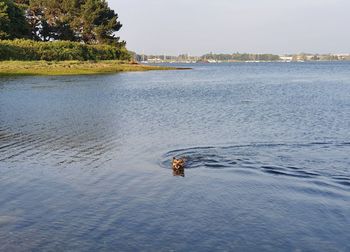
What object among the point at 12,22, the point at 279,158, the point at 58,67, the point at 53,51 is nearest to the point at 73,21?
the point at 12,22

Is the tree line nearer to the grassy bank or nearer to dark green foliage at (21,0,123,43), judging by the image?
dark green foliage at (21,0,123,43)

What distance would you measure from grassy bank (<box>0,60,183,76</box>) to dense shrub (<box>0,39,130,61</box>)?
377 centimetres

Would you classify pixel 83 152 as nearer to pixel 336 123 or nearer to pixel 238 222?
pixel 238 222

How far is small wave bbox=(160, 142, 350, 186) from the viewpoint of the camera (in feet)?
65.0

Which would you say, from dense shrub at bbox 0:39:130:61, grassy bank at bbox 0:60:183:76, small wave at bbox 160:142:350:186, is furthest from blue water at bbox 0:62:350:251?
dense shrub at bbox 0:39:130:61

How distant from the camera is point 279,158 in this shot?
22281 mm

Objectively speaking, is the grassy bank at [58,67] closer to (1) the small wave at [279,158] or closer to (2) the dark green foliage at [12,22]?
(2) the dark green foliage at [12,22]

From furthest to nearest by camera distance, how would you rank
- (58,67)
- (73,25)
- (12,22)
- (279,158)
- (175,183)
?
1. (73,25)
2. (12,22)
3. (58,67)
4. (279,158)
5. (175,183)

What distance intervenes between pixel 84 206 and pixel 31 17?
421 feet

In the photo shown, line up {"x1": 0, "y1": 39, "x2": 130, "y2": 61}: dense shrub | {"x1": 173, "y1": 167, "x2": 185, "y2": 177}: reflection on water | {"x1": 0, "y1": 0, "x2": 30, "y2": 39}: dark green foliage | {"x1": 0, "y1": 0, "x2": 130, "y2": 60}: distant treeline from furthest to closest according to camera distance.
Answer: {"x1": 0, "y1": 0, "x2": 130, "y2": 60}: distant treeline
{"x1": 0, "y1": 0, "x2": 30, "y2": 39}: dark green foliage
{"x1": 0, "y1": 39, "x2": 130, "y2": 61}: dense shrub
{"x1": 173, "y1": 167, "x2": 185, "y2": 177}: reflection on water

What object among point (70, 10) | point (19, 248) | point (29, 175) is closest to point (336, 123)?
point (29, 175)

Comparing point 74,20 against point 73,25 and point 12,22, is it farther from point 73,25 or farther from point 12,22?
point 12,22

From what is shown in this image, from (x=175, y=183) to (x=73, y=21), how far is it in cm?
12371

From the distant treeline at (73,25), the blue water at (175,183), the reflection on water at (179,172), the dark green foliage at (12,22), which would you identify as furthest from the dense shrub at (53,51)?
Result: the reflection on water at (179,172)
